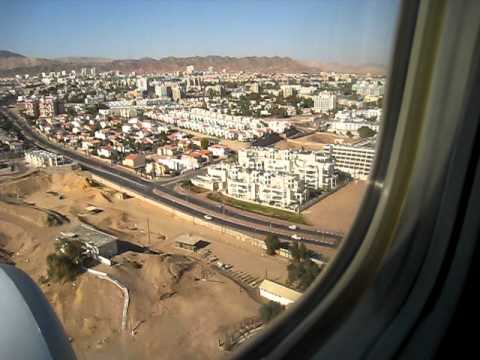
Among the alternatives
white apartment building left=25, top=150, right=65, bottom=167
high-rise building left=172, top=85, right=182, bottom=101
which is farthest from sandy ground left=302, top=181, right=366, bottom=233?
high-rise building left=172, top=85, right=182, bottom=101

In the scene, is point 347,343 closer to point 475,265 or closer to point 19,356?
point 475,265

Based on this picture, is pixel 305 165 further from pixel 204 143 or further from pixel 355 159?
pixel 204 143

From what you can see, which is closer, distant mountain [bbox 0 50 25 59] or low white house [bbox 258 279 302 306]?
distant mountain [bbox 0 50 25 59]

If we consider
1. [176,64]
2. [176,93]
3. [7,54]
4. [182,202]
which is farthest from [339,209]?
[176,93]

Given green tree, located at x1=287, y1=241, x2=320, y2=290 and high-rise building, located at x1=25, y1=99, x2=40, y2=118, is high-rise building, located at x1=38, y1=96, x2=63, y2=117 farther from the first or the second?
green tree, located at x1=287, y1=241, x2=320, y2=290

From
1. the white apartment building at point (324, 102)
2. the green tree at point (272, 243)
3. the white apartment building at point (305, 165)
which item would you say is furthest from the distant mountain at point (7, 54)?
the white apartment building at point (324, 102)

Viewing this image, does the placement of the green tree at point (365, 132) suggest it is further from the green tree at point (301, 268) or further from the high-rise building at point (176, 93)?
the high-rise building at point (176, 93)

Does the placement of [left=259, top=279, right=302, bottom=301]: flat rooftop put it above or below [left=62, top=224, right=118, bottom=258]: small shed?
below
